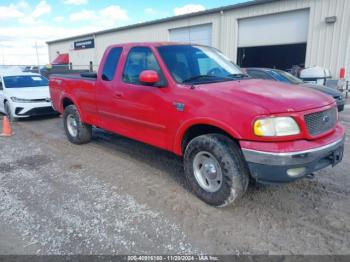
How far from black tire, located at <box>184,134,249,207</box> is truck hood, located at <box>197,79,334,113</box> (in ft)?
1.67

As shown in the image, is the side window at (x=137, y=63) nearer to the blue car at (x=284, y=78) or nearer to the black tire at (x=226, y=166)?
the black tire at (x=226, y=166)

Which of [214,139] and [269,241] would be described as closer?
[269,241]

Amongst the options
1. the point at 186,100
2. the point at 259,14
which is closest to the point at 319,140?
the point at 186,100

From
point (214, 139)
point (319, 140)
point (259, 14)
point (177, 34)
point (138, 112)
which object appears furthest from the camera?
point (177, 34)

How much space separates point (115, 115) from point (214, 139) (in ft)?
6.87

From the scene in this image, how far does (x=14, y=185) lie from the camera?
430 cm

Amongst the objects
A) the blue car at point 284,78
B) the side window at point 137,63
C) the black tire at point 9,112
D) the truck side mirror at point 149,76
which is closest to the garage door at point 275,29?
the blue car at point 284,78

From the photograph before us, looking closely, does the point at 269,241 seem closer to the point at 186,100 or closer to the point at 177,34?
the point at 186,100

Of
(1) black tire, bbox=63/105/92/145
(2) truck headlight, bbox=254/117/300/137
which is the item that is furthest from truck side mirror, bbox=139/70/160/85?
(1) black tire, bbox=63/105/92/145

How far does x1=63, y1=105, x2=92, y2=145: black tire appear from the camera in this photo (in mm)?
6098

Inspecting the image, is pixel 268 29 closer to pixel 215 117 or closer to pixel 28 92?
pixel 28 92

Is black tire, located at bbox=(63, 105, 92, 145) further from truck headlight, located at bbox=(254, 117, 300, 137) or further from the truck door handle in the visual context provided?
truck headlight, located at bbox=(254, 117, 300, 137)

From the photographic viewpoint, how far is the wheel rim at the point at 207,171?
11.3 feet

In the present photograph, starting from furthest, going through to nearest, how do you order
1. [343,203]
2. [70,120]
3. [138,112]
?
[70,120] → [138,112] → [343,203]
